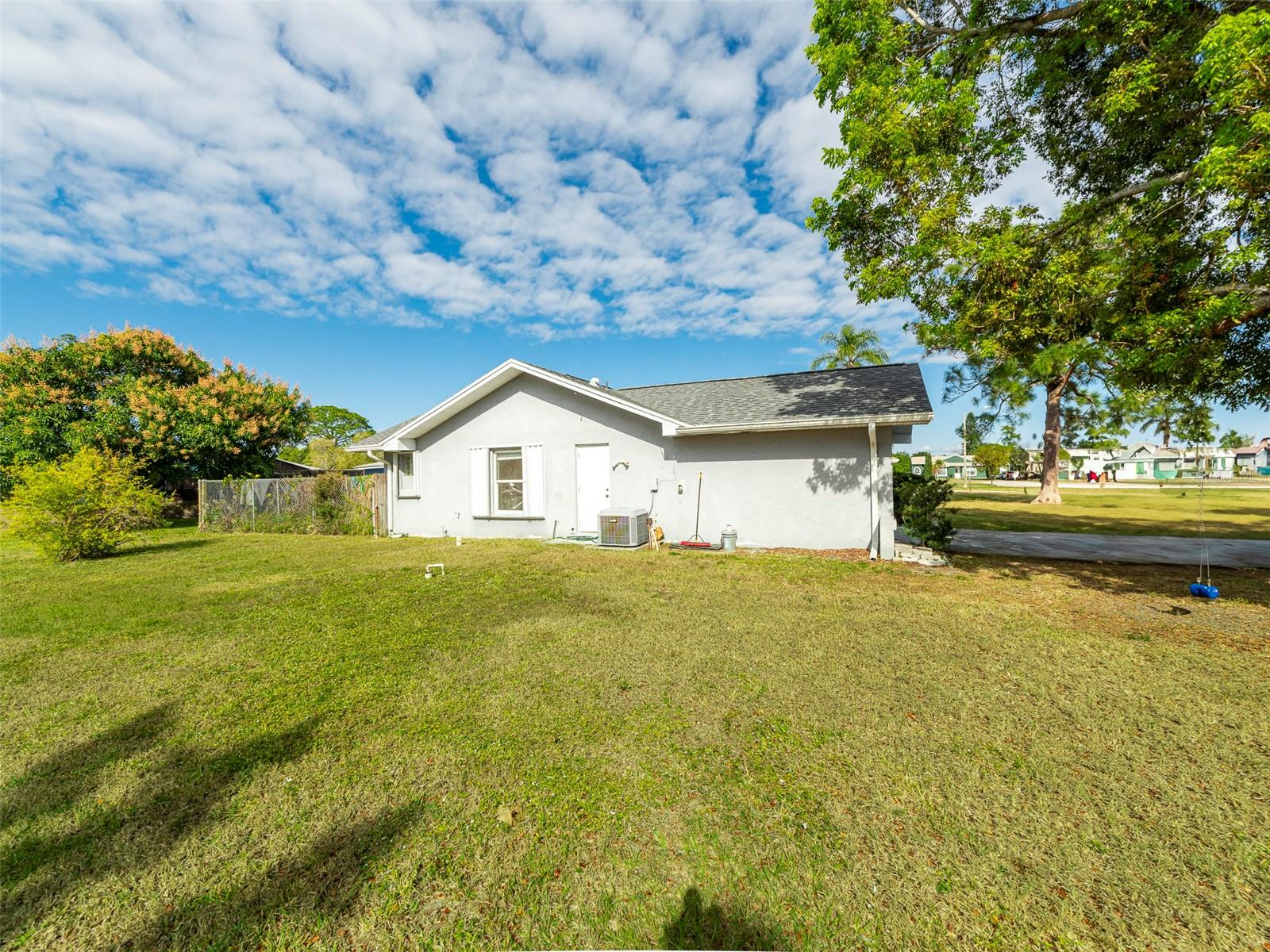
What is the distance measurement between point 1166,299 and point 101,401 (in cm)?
2875

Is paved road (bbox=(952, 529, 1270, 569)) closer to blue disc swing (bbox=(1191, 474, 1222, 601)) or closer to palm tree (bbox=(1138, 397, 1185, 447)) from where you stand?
blue disc swing (bbox=(1191, 474, 1222, 601))

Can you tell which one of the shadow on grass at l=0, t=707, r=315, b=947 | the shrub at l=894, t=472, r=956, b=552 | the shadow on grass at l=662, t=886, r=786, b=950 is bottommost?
the shadow on grass at l=662, t=886, r=786, b=950

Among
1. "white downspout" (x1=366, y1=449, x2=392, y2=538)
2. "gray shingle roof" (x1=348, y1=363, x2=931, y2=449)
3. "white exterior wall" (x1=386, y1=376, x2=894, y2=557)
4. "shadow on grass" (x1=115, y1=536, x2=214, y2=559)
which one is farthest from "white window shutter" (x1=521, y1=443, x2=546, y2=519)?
"shadow on grass" (x1=115, y1=536, x2=214, y2=559)

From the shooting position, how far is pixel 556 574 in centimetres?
816

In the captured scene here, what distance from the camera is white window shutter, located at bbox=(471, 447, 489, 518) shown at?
42.3ft

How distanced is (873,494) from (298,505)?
15924 mm

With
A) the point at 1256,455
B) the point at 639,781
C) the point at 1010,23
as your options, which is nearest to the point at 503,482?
the point at 639,781

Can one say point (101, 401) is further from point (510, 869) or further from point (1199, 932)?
point (1199, 932)

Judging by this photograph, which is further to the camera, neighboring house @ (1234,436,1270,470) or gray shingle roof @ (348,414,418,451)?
neighboring house @ (1234,436,1270,470)

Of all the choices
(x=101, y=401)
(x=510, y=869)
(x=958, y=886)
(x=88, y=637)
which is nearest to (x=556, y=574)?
(x=88, y=637)

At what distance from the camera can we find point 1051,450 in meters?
24.3

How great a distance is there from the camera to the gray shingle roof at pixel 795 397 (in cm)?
970

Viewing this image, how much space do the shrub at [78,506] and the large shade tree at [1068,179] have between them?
15381mm

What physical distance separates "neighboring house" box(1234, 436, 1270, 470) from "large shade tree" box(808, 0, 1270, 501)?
99.5 meters
